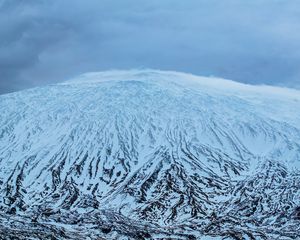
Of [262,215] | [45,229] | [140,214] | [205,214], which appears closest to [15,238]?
[45,229]

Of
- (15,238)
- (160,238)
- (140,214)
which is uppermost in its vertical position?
(140,214)

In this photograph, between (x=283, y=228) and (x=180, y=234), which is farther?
(x=283, y=228)

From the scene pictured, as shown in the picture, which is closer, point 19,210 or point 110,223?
point 110,223

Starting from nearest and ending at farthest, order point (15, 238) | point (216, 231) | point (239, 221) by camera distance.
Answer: point (15, 238)
point (216, 231)
point (239, 221)

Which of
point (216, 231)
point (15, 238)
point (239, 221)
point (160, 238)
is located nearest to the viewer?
point (15, 238)

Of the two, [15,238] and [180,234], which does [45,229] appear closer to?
[15,238]

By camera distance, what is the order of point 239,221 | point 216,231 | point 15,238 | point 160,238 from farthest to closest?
point 239,221
point 216,231
point 160,238
point 15,238

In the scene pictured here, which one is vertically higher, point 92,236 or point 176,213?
point 176,213

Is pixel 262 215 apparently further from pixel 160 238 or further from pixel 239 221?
pixel 160 238

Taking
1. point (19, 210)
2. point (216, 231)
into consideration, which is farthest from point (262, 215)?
point (19, 210)
